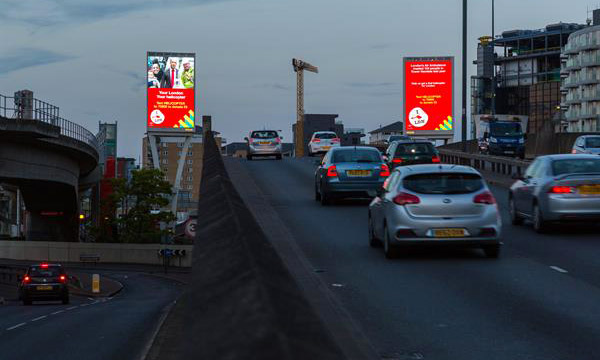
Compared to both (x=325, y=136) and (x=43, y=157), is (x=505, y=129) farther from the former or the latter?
(x=43, y=157)

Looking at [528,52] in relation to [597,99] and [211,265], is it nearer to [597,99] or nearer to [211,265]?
[597,99]

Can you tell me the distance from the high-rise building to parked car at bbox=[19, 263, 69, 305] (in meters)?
104

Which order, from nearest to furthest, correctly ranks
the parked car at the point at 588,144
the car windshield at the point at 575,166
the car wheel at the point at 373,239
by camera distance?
the car wheel at the point at 373,239 → the car windshield at the point at 575,166 → the parked car at the point at 588,144

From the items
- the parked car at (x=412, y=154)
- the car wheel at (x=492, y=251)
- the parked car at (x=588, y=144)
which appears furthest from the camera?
the parked car at (x=588, y=144)

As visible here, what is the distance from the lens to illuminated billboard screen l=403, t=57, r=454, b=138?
6294 centimetres

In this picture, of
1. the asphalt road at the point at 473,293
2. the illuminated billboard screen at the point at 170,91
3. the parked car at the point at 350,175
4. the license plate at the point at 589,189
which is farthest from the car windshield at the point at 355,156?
the illuminated billboard screen at the point at 170,91

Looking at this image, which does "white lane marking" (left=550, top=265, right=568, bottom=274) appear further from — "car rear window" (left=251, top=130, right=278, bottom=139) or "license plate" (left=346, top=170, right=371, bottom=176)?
"car rear window" (left=251, top=130, right=278, bottom=139)

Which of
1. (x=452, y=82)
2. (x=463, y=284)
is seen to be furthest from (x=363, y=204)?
(x=452, y=82)

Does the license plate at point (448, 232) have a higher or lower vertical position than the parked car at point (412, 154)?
lower

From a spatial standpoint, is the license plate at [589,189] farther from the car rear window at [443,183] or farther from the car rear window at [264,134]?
the car rear window at [264,134]

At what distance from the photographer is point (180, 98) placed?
87.6m

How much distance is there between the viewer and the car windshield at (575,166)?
1925 cm

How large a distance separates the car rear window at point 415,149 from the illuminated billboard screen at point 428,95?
25.3m

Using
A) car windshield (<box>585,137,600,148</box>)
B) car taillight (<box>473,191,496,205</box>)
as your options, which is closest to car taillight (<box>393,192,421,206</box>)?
car taillight (<box>473,191,496,205</box>)
